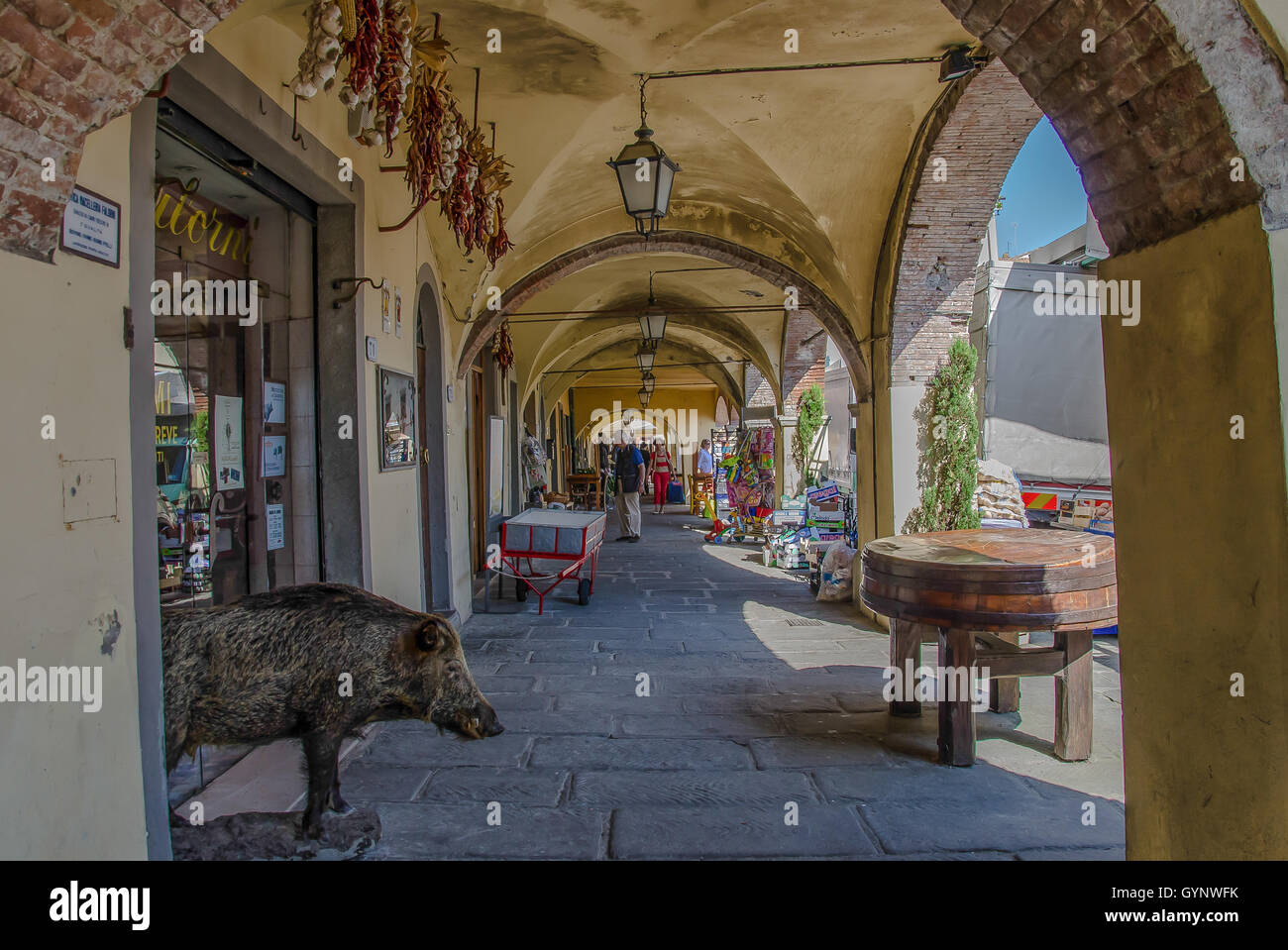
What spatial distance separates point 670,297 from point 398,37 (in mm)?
10906

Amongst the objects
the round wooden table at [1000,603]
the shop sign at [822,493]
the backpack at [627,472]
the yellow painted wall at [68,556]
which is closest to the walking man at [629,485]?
the backpack at [627,472]

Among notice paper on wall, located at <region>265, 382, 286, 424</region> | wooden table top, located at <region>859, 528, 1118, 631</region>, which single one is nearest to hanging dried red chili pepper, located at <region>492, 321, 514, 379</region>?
notice paper on wall, located at <region>265, 382, 286, 424</region>

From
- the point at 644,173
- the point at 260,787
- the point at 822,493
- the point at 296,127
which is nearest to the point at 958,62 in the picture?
the point at 644,173

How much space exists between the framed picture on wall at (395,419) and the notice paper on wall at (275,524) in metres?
0.69

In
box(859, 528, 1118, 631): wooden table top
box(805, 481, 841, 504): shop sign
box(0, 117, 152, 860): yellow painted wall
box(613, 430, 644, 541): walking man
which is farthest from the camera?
box(613, 430, 644, 541): walking man

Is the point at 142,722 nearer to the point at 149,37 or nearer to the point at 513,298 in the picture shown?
the point at 149,37

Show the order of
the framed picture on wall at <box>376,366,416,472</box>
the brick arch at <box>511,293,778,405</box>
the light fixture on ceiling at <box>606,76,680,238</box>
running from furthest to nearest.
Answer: the brick arch at <box>511,293,778,405</box>
the light fixture on ceiling at <box>606,76,680,238</box>
the framed picture on wall at <box>376,366,416,472</box>

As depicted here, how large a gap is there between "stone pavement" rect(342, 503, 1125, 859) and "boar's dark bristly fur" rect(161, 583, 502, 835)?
0.59 metres

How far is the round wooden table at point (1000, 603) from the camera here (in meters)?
3.62

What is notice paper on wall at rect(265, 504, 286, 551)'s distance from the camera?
14.8ft

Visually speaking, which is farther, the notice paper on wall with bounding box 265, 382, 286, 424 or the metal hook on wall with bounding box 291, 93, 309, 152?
the notice paper on wall with bounding box 265, 382, 286, 424

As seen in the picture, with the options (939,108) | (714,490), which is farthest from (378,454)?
(714,490)

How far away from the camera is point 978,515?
7.29m

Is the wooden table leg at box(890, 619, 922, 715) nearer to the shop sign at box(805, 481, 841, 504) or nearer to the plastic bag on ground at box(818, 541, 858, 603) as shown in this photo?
the plastic bag on ground at box(818, 541, 858, 603)
